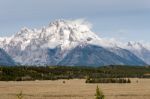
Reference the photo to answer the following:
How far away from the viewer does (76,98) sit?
75812mm

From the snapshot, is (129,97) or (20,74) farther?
(20,74)

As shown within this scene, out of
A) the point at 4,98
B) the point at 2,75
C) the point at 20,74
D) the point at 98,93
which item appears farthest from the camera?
the point at 20,74

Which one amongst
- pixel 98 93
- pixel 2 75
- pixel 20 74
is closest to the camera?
pixel 98 93

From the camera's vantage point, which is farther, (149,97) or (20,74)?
(20,74)

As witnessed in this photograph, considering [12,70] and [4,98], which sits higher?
[12,70]

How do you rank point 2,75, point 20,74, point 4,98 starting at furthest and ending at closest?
point 20,74 → point 2,75 → point 4,98

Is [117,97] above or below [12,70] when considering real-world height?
below

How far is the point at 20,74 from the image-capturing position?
179500mm

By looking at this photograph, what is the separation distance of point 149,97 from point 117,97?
16.5 ft

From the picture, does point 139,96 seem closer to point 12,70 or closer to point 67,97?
point 67,97

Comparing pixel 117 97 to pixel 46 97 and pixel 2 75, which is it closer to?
pixel 46 97

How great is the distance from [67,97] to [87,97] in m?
3.28

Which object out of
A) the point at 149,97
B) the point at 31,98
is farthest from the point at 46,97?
the point at 149,97

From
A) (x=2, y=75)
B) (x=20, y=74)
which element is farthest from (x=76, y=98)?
(x=20, y=74)
